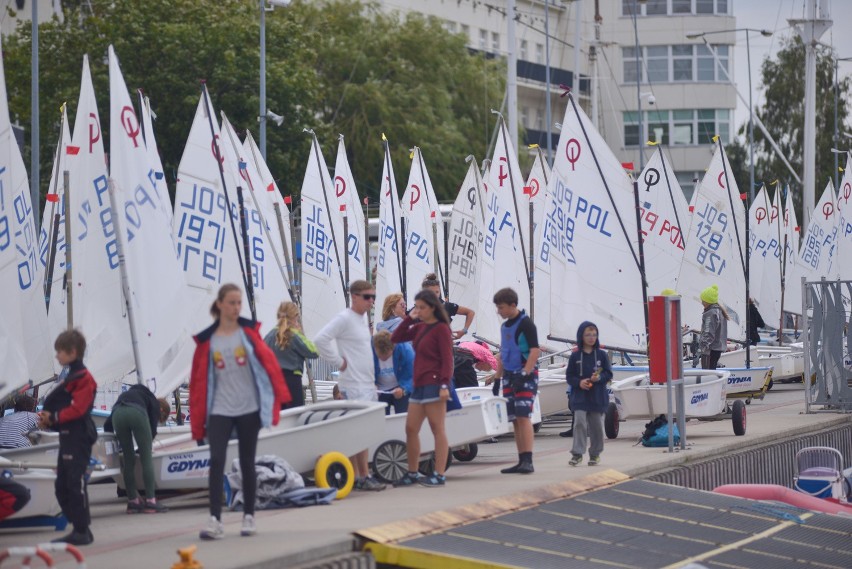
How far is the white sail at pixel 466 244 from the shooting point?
25266 millimetres

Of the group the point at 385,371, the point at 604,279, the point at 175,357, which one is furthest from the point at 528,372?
the point at 604,279

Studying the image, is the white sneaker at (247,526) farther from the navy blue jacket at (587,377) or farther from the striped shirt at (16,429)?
the navy blue jacket at (587,377)

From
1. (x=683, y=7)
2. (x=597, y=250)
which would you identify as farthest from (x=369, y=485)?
(x=683, y=7)

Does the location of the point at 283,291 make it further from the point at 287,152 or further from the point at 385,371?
the point at 287,152

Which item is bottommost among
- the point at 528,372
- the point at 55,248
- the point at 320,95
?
the point at 528,372

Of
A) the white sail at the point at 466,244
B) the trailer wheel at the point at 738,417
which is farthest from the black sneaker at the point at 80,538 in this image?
the white sail at the point at 466,244

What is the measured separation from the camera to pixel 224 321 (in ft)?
31.1

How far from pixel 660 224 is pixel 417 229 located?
461cm

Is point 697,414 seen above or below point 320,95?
below

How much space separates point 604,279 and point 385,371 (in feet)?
20.7

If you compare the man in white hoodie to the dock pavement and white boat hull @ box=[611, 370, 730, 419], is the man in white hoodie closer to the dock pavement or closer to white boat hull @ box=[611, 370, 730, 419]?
the dock pavement

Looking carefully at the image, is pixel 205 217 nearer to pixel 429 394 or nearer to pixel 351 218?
pixel 429 394

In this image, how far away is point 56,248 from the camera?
1959 centimetres

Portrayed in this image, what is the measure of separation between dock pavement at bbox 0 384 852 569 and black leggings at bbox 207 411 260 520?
241 millimetres
